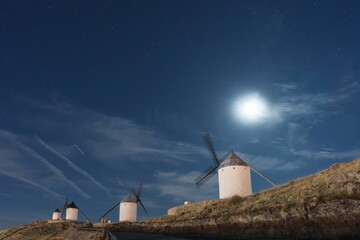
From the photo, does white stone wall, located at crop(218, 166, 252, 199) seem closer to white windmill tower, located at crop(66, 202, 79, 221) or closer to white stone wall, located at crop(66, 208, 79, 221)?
white stone wall, located at crop(66, 208, 79, 221)

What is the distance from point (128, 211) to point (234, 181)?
5422cm

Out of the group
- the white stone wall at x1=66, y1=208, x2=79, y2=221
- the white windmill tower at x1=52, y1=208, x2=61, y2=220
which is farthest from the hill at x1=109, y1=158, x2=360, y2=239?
the white windmill tower at x1=52, y1=208, x2=61, y2=220

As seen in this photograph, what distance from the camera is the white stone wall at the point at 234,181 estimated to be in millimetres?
45556

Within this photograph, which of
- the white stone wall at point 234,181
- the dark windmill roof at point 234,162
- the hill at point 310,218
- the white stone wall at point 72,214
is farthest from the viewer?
the white stone wall at point 72,214

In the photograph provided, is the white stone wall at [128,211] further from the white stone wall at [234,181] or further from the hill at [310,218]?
the hill at [310,218]

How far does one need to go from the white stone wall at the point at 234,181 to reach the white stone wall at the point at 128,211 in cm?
5119

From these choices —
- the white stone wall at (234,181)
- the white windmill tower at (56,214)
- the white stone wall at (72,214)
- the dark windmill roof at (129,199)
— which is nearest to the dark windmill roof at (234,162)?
the white stone wall at (234,181)

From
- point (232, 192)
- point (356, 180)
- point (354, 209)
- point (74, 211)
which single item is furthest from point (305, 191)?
point (74, 211)

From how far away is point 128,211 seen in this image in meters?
90.0

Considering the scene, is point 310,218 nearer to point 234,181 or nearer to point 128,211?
point 234,181

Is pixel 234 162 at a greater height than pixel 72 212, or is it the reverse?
pixel 234 162

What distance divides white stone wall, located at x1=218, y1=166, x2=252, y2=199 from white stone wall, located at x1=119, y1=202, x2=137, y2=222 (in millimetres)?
51189

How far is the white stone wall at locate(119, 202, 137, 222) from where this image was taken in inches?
3504

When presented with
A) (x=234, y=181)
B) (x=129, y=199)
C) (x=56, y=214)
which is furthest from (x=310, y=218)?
(x=56, y=214)
